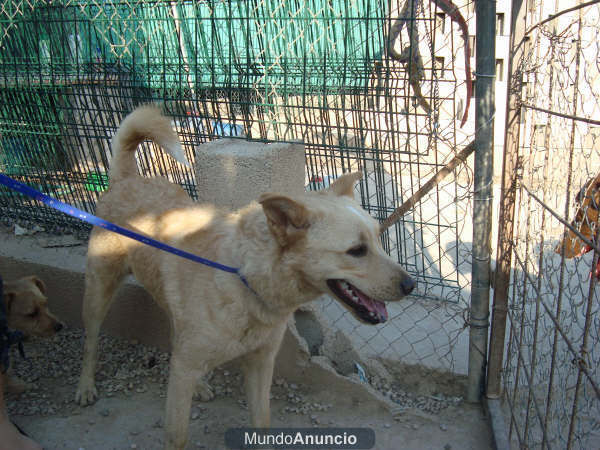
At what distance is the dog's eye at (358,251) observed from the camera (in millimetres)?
2113

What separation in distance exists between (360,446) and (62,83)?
11.1 feet

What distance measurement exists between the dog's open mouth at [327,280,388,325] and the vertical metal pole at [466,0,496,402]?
924mm

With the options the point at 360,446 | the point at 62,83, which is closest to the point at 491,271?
the point at 360,446

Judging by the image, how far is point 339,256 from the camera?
2104mm

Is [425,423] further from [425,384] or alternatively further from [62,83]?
[62,83]

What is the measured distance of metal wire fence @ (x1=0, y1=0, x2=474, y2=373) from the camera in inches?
121

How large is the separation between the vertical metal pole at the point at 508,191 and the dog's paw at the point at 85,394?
236 centimetres

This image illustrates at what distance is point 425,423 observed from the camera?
2959 millimetres

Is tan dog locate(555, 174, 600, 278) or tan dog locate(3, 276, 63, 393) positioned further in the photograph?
tan dog locate(3, 276, 63, 393)

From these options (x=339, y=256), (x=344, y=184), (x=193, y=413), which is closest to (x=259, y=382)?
(x=193, y=413)

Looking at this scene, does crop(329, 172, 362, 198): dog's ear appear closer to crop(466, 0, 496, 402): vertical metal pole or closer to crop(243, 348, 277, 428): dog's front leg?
crop(466, 0, 496, 402): vertical metal pole

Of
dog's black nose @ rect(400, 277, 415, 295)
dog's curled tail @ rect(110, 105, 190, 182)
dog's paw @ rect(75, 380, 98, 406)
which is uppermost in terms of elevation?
dog's curled tail @ rect(110, 105, 190, 182)

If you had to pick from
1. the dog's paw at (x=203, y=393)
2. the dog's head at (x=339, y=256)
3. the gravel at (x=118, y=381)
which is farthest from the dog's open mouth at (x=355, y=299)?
the dog's paw at (x=203, y=393)

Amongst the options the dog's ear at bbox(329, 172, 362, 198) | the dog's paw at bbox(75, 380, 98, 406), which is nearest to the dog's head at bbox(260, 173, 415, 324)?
the dog's ear at bbox(329, 172, 362, 198)
